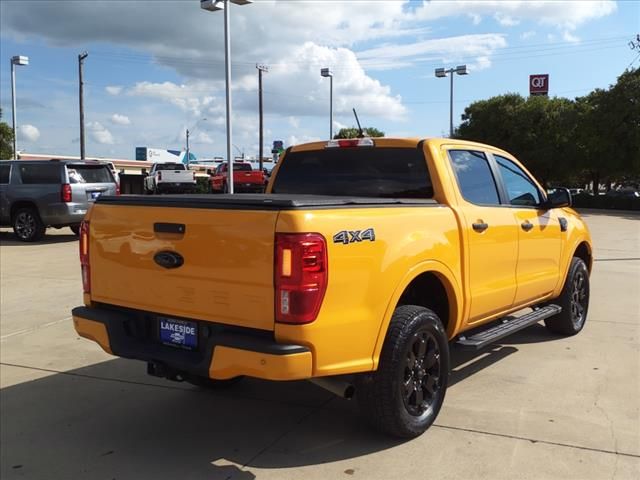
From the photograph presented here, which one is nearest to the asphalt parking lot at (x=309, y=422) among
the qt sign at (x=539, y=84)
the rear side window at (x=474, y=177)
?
the rear side window at (x=474, y=177)

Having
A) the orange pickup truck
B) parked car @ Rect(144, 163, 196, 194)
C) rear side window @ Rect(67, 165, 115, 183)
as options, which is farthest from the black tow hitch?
parked car @ Rect(144, 163, 196, 194)

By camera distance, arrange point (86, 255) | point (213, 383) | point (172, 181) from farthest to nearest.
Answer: point (172, 181) → point (213, 383) → point (86, 255)

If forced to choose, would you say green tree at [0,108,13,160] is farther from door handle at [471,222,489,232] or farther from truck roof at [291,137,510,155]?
door handle at [471,222,489,232]

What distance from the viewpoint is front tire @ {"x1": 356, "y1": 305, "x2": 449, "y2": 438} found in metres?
3.57

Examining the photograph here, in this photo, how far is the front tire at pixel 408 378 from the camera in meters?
3.57

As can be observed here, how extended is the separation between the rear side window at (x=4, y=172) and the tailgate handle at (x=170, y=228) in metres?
12.9

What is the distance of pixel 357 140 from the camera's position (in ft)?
16.0

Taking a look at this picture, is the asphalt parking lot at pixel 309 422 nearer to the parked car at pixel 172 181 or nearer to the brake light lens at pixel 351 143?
the brake light lens at pixel 351 143

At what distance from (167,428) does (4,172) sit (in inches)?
502

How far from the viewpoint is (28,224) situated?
14.5 m

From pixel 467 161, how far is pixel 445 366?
5.64 feet

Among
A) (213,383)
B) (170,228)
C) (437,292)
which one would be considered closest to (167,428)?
(213,383)

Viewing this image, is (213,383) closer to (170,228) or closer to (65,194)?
(170,228)

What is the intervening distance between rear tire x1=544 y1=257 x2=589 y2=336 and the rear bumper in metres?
3.82
